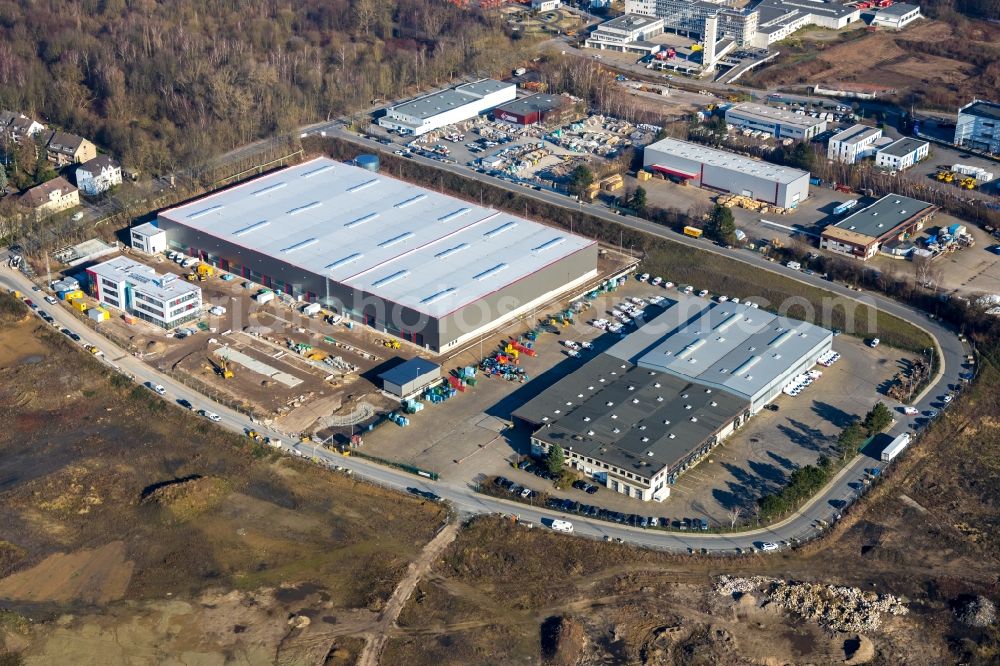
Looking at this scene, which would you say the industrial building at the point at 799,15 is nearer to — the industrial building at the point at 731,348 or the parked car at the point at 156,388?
the industrial building at the point at 731,348

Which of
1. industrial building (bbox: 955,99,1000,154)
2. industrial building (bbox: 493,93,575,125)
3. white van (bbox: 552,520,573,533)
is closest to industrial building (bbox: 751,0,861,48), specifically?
industrial building (bbox: 955,99,1000,154)

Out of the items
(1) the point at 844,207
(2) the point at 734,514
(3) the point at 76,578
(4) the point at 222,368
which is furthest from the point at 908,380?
(3) the point at 76,578

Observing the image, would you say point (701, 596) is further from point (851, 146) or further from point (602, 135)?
point (602, 135)

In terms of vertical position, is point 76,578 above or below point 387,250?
below

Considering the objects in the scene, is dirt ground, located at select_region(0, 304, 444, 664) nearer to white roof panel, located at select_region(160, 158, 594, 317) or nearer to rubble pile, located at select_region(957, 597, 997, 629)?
white roof panel, located at select_region(160, 158, 594, 317)

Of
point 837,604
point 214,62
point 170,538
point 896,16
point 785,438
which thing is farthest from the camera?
point 896,16

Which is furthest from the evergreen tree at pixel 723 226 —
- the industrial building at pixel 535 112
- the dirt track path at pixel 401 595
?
the dirt track path at pixel 401 595
